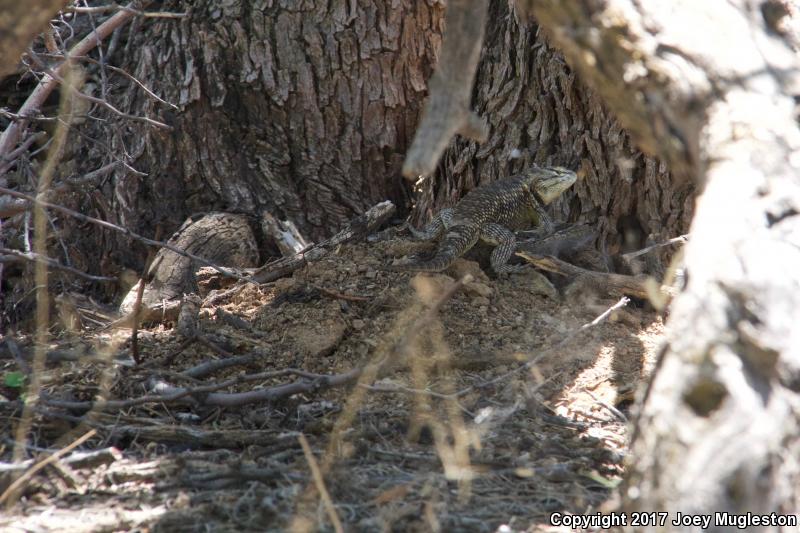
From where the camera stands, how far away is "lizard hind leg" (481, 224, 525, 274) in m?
4.99

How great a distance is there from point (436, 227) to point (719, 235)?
287 centimetres

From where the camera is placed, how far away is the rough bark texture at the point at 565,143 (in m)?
4.75

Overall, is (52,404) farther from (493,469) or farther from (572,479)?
(572,479)

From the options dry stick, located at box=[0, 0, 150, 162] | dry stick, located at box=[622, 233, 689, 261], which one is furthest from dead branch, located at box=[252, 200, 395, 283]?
dry stick, located at box=[0, 0, 150, 162]

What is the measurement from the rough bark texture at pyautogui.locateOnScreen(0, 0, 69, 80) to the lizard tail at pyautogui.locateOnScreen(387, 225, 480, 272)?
7.83ft

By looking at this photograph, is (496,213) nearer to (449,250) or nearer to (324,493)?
(449,250)

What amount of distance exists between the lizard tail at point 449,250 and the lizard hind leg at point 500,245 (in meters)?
0.10

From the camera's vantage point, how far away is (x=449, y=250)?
4.83 m

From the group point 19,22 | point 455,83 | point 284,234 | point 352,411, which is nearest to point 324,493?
point 352,411

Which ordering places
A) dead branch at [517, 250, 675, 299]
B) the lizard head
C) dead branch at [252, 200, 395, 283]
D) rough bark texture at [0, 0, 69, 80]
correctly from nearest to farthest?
rough bark texture at [0, 0, 69, 80] < dead branch at [517, 250, 675, 299] < dead branch at [252, 200, 395, 283] < the lizard head

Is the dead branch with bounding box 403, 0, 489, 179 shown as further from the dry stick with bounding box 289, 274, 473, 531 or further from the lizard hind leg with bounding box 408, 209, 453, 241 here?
the lizard hind leg with bounding box 408, 209, 453, 241

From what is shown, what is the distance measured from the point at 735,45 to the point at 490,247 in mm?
2843

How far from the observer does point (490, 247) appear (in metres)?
5.37

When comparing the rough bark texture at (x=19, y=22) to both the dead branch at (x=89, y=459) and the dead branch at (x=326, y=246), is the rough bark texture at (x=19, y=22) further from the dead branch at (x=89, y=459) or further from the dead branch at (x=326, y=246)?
the dead branch at (x=326, y=246)
